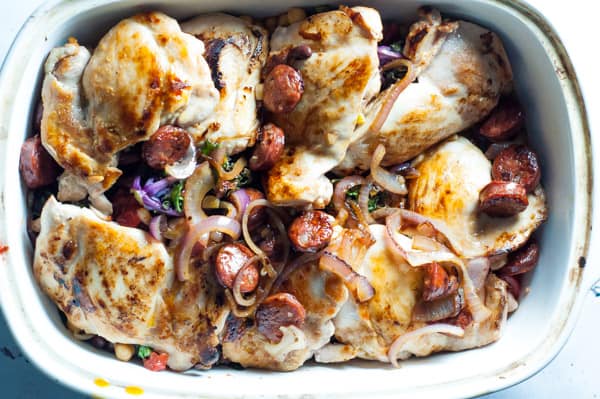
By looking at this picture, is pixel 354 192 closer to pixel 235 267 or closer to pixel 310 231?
pixel 310 231

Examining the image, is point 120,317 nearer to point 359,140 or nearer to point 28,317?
point 28,317

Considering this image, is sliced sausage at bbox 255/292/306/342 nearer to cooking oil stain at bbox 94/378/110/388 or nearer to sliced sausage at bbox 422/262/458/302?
sliced sausage at bbox 422/262/458/302

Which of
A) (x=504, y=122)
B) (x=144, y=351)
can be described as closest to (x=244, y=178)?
(x=144, y=351)

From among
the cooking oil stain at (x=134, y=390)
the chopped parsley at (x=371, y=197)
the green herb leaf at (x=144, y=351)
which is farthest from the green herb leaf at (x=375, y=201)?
the cooking oil stain at (x=134, y=390)

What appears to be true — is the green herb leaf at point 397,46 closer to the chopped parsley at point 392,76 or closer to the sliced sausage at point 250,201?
the chopped parsley at point 392,76

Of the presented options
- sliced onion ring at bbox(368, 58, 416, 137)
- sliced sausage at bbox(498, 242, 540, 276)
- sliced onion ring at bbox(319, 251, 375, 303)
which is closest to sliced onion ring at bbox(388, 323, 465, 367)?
sliced onion ring at bbox(319, 251, 375, 303)

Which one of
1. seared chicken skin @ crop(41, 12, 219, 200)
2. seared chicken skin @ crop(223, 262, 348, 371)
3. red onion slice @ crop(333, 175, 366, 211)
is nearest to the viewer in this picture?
seared chicken skin @ crop(41, 12, 219, 200)
